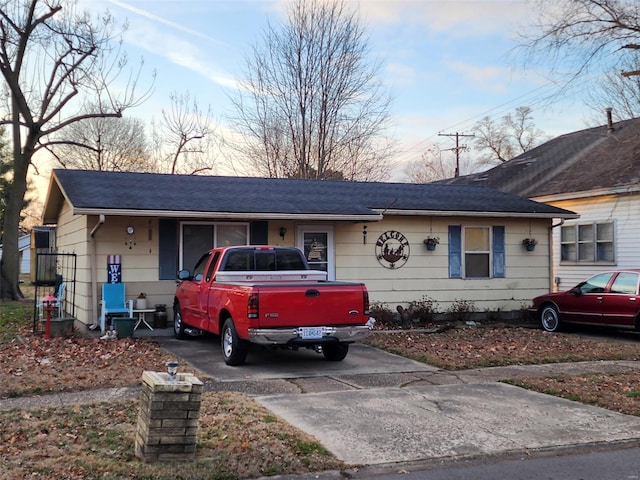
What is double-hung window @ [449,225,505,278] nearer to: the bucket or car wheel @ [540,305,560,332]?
car wheel @ [540,305,560,332]

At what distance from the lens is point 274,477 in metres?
5.05

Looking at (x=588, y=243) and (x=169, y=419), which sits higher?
(x=588, y=243)

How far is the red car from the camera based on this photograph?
13062mm

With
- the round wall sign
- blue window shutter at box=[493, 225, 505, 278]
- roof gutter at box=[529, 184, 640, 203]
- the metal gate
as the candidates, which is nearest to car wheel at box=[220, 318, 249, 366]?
the metal gate

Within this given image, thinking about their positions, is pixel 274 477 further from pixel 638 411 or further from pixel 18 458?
pixel 638 411

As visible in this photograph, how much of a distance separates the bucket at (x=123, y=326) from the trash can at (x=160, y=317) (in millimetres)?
1224

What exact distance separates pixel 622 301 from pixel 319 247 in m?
6.58

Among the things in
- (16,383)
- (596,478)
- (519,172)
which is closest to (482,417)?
(596,478)

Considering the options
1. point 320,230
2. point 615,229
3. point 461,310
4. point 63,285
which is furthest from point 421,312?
point 615,229

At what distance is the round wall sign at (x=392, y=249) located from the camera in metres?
15.1

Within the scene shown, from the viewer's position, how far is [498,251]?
16.1 m

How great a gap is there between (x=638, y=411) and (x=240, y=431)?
14.9 ft

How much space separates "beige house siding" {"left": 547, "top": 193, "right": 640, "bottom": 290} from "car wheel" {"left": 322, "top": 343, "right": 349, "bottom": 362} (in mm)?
13276

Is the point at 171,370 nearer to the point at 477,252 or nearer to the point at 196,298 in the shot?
the point at 196,298
